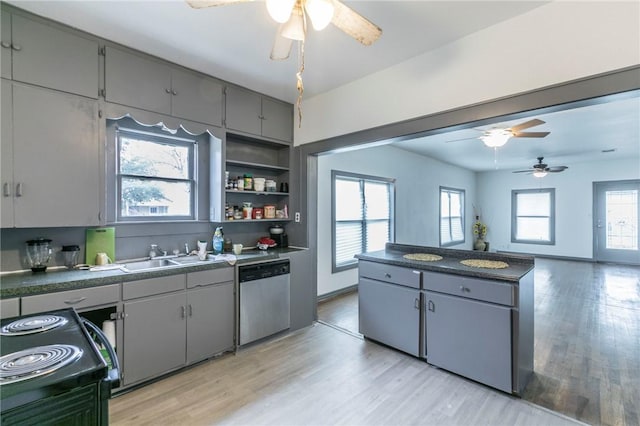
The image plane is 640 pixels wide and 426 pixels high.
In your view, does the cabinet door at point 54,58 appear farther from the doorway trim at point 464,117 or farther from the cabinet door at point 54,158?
the doorway trim at point 464,117

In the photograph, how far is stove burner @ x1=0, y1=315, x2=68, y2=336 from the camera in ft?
3.96

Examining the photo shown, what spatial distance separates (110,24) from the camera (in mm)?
2215

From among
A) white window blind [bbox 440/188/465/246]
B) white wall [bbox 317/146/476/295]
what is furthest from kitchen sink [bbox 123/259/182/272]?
white window blind [bbox 440/188/465/246]

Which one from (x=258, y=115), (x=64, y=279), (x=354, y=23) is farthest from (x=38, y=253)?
(x=354, y=23)

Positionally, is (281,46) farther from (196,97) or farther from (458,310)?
(458,310)

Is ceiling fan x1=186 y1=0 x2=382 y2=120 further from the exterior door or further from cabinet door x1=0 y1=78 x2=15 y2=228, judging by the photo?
the exterior door

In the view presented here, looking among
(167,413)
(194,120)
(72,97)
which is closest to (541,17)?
(194,120)

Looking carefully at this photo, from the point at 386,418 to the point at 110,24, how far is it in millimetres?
3469

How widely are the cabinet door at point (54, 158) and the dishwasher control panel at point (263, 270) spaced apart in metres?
1.30

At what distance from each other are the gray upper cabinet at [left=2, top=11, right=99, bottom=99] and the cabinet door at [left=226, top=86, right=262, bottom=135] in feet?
3.83

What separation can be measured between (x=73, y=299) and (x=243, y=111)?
7.56 feet

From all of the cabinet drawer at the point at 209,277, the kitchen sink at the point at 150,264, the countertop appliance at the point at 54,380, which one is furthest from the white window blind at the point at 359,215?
the countertop appliance at the point at 54,380

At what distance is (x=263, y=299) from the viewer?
3.10 meters

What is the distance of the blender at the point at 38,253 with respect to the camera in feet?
7.36
